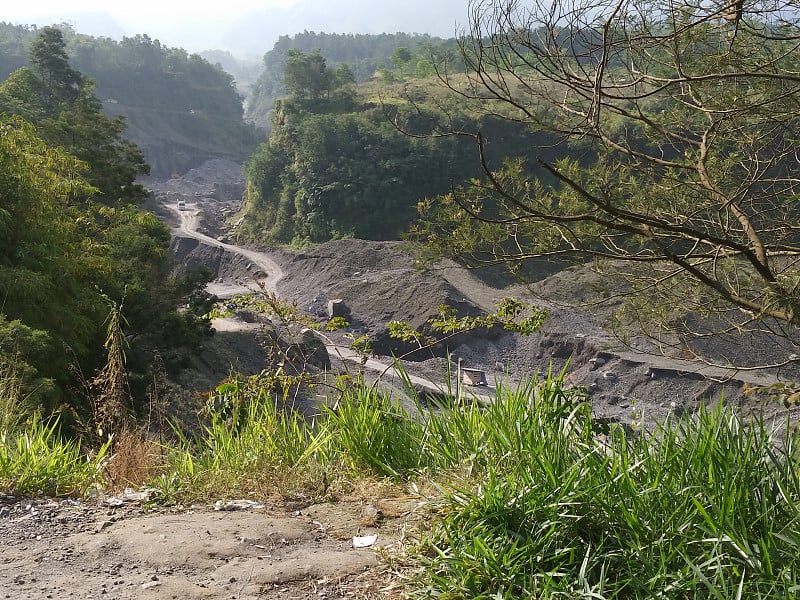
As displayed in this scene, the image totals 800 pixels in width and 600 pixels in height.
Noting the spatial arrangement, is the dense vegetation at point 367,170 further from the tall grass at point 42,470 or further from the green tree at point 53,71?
the tall grass at point 42,470

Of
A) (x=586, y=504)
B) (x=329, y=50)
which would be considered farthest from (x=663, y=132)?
(x=329, y=50)

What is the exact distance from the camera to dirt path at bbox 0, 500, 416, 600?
98.1 inches

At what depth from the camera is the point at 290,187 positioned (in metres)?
48.5

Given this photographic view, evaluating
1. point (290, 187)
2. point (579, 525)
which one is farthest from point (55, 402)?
point (290, 187)

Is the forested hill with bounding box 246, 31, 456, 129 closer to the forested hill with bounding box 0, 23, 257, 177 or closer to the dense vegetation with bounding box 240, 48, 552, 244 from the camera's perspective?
the forested hill with bounding box 0, 23, 257, 177

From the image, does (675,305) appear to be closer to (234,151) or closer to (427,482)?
(427,482)

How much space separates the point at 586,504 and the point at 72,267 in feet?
41.1

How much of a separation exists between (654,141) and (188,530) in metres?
5.12

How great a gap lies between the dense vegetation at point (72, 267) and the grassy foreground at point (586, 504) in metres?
3.87

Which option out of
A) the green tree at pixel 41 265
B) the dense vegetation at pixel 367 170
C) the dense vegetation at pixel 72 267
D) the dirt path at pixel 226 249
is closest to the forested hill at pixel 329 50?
the dirt path at pixel 226 249

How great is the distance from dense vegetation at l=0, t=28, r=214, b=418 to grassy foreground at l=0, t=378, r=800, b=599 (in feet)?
12.7

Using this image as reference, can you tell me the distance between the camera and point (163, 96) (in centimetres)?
9000

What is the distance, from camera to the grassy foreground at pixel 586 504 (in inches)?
86.3

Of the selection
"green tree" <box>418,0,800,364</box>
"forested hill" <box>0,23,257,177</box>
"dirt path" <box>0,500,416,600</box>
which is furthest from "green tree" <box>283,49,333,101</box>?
"dirt path" <box>0,500,416,600</box>
